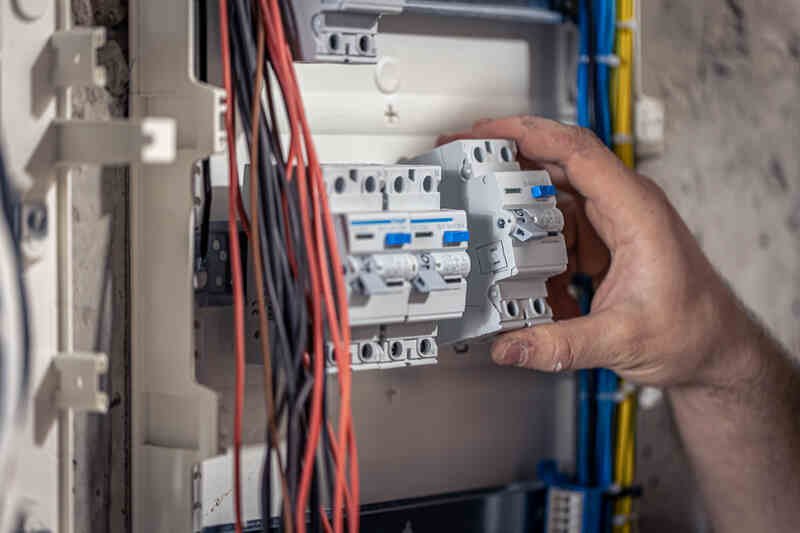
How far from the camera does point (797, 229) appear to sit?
1913 millimetres

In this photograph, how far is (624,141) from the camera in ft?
5.64

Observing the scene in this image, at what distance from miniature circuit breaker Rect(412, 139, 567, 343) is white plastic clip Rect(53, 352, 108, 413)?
52cm

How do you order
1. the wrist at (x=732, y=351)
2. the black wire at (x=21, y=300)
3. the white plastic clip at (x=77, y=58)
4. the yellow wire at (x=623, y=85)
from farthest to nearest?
the yellow wire at (x=623, y=85) → the wrist at (x=732, y=351) → the white plastic clip at (x=77, y=58) → the black wire at (x=21, y=300)

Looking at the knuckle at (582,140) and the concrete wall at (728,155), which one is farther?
the concrete wall at (728,155)

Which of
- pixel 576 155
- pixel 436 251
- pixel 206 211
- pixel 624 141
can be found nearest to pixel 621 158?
pixel 624 141

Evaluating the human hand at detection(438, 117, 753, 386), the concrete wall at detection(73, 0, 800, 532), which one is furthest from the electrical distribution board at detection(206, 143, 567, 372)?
the concrete wall at detection(73, 0, 800, 532)

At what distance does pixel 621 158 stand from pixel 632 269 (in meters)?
0.30

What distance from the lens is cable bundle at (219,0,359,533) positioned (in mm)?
1130

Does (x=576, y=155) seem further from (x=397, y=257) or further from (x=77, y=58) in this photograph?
(x=77, y=58)

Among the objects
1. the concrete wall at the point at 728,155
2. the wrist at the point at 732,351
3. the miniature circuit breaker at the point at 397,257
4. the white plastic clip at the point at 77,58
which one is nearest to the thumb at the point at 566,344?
the miniature circuit breaker at the point at 397,257

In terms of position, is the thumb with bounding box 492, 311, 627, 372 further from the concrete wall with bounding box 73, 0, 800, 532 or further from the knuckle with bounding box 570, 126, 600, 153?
the concrete wall with bounding box 73, 0, 800, 532

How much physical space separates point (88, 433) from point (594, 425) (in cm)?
88

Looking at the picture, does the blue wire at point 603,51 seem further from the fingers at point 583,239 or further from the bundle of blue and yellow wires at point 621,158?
the fingers at point 583,239

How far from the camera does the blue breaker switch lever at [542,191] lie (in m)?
1.33
